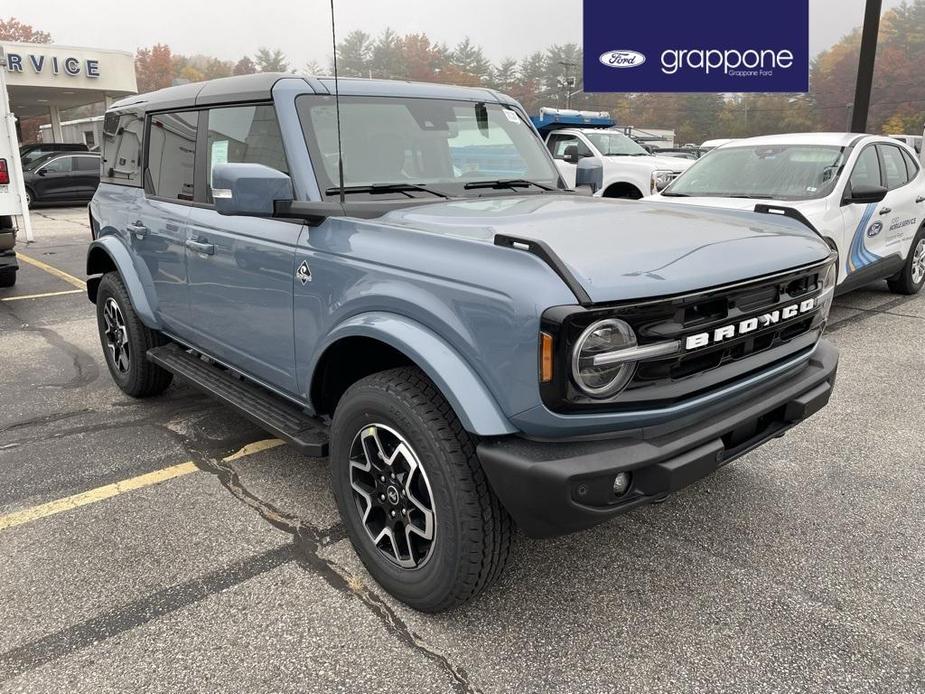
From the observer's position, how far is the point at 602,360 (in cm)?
205

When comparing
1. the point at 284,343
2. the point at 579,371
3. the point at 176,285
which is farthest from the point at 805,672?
the point at 176,285

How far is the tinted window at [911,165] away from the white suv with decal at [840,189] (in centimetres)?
1

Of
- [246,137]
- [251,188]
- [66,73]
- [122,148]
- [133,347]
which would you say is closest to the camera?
[251,188]

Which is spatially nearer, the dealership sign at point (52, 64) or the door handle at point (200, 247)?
the door handle at point (200, 247)

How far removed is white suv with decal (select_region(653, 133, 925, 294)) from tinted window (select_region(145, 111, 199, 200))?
4156 mm

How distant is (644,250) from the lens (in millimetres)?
2307

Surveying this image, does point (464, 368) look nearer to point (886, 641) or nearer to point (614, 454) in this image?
point (614, 454)

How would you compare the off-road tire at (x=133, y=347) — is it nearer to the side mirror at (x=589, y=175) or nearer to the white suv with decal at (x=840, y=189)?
the side mirror at (x=589, y=175)

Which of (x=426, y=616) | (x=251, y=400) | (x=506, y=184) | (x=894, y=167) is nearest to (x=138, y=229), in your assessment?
(x=251, y=400)

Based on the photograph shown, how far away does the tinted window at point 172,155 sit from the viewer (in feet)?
12.6

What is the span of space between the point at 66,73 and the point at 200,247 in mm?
29515

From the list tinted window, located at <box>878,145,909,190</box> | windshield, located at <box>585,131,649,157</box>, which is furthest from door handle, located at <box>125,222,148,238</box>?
windshield, located at <box>585,131,649,157</box>

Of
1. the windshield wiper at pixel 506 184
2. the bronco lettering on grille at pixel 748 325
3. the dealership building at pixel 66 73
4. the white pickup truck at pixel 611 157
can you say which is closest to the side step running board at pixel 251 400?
the windshield wiper at pixel 506 184

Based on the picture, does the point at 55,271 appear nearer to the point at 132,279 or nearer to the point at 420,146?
the point at 132,279
